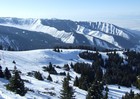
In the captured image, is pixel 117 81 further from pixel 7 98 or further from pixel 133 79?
pixel 7 98

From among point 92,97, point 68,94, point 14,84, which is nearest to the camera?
point 92,97

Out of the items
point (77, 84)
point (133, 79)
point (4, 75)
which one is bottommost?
point (133, 79)

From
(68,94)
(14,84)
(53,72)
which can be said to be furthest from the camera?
(53,72)

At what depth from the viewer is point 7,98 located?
33656mm

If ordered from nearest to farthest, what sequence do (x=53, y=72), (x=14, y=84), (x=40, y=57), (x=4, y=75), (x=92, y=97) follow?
1. (x=92, y=97)
2. (x=14, y=84)
3. (x=4, y=75)
4. (x=53, y=72)
5. (x=40, y=57)

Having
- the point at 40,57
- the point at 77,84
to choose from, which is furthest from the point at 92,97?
the point at 40,57

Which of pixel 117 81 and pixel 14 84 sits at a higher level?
pixel 14 84

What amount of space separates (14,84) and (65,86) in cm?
1006

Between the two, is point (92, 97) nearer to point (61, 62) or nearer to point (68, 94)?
point (68, 94)

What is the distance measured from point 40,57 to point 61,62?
548 inches

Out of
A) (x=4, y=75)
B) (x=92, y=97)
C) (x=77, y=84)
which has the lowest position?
(x=77, y=84)

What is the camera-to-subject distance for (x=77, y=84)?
108m

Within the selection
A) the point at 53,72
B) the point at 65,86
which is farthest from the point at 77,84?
the point at 65,86

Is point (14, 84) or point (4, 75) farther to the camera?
point (4, 75)
